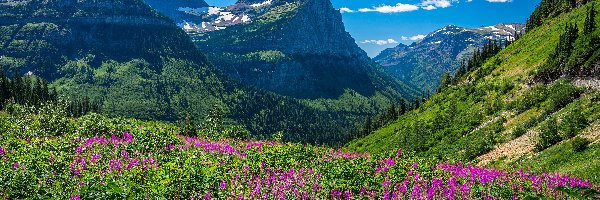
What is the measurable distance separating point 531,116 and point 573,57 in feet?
45.9

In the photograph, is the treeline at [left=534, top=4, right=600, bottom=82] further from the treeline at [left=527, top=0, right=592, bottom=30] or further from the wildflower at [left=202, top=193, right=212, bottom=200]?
the wildflower at [left=202, top=193, right=212, bottom=200]

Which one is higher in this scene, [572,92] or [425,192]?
[572,92]

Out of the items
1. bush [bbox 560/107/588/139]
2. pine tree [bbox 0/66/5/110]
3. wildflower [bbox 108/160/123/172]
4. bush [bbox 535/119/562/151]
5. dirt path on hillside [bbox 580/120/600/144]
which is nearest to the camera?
wildflower [bbox 108/160/123/172]

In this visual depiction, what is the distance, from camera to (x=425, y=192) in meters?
18.9

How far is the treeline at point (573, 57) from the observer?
1957 inches

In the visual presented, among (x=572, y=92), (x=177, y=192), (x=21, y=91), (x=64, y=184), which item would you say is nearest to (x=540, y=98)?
(x=572, y=92)

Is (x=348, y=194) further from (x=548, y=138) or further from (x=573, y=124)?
(x=573, y=124)

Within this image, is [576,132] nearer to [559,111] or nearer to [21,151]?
[559,111]

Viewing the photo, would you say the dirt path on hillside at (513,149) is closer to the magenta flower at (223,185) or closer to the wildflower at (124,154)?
the magenta flower at (223,185)

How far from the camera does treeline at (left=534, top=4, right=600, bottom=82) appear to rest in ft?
163

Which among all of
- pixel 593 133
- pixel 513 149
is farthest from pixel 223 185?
pixel 513 149

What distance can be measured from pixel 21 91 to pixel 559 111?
167567mm

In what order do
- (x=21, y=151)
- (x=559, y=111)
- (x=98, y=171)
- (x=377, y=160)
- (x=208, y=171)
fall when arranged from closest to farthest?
(x=208, y=171) → (x=98, y=171) → (x=21, y=151) → (x=377, y=160) → (x=559, y=111)

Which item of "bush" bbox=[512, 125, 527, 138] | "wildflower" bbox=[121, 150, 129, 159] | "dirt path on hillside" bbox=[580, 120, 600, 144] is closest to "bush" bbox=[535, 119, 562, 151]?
"dirt path on hillside" bbox=[580, 120, 600, 144]
